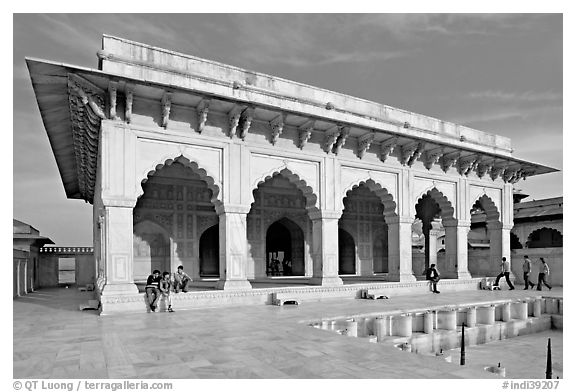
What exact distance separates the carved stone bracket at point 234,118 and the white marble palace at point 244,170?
0.03m

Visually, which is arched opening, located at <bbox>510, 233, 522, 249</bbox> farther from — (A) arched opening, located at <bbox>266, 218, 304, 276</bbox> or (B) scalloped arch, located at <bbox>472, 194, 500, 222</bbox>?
(A) arched opening, located at <bbox>266, 218, 304, 276</bbox>

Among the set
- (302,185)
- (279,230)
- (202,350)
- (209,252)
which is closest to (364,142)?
(302,185)

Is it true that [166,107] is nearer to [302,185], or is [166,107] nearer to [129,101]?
[129,101]

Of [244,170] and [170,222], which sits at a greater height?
[244,170]

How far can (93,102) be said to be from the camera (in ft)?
29.0

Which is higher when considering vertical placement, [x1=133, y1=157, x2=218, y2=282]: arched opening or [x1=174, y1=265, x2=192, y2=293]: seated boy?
[x1=133, y1=157, x2=218, y2=282]: arched opening

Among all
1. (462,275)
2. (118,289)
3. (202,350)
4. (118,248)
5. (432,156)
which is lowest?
(462,275)

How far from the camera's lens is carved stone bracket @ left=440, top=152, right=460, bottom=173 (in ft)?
48.3

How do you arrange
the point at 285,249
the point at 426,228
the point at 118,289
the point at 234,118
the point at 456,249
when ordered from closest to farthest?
1. the point at 118,289
2. the point at 234,118
3. the point at 456,249
4. the point at 285,249
5. the point at 426,228

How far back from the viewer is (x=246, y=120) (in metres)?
10.6

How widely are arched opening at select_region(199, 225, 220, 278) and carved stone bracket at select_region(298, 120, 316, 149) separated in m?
5.45

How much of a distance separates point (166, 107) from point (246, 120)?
1.95 m

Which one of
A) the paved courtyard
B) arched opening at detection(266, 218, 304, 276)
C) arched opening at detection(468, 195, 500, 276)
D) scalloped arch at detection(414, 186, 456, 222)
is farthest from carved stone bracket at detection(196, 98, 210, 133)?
arched opening at detection(468, 195, 500, 276)
